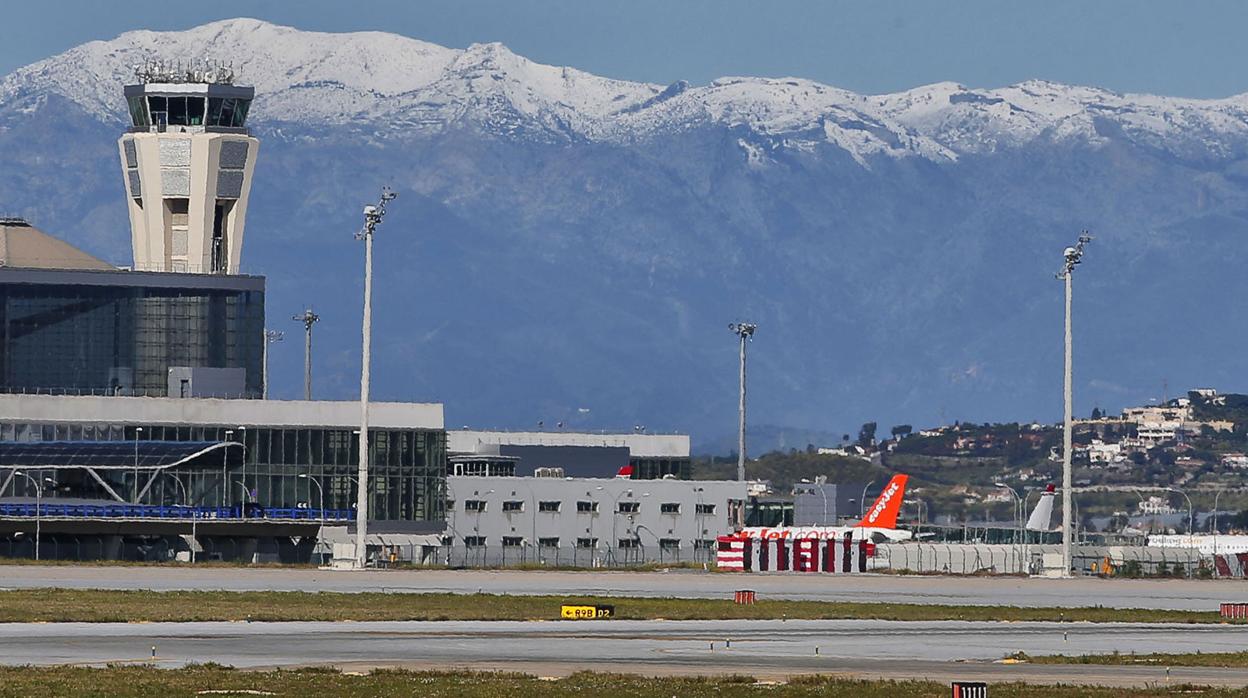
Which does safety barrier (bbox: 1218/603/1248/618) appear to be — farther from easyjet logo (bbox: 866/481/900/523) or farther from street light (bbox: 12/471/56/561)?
easyjet logo (bbox: 866/481/900/523)

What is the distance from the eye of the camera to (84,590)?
103188mm

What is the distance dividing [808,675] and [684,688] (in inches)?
214

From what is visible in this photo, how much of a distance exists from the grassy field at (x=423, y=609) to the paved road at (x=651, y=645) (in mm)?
3440

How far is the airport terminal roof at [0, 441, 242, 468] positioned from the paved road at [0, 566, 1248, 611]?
4528 cm

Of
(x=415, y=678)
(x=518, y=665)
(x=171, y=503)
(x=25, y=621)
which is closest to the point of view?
(x=415, y=678)

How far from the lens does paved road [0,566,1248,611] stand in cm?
11294

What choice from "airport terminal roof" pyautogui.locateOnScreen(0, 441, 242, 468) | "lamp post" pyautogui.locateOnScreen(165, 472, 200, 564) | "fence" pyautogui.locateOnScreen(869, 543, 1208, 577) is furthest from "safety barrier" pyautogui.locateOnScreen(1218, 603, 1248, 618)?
"airport terminal roof" pyautogui.locateOnScreen(0, 441, 242, 468)

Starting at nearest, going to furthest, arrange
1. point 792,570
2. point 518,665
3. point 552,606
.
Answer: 1. point 518,665
2. point 552,606
3. point 792,570

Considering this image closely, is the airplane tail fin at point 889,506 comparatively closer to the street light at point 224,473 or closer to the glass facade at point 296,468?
the glass facade at point 296,468

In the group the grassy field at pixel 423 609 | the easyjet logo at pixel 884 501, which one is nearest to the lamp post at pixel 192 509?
the easyjet logo at pixel 884 501

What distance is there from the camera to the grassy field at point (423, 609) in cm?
8644

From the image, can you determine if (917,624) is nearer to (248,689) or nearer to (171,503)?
(248,689)

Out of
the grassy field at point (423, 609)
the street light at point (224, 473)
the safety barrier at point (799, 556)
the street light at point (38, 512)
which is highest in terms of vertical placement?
the street light at point (224, 473)

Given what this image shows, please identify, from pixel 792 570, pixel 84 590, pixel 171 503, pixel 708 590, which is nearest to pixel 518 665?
pixel 84 590
